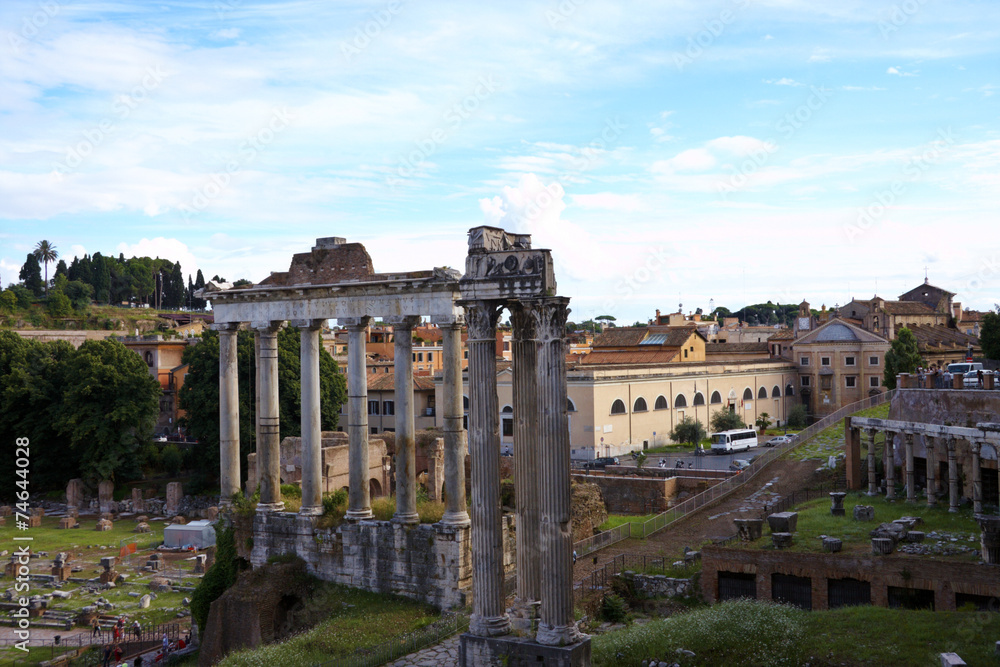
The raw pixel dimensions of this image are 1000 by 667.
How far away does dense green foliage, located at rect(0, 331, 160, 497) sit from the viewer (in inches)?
1860

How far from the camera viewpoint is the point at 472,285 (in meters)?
13.4

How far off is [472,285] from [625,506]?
2585cm

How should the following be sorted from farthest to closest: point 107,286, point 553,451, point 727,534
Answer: point 107,286 → point 727,534 → point 553,451

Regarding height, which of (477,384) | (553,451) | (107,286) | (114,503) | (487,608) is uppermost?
(107,286)

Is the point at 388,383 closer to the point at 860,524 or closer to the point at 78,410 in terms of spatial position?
the point at 78,410

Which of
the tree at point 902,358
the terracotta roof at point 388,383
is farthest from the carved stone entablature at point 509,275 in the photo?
the tree at point 902,358

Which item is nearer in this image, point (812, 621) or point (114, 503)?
point (812, 621)

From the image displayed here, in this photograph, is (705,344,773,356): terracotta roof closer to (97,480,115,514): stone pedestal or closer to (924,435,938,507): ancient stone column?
(924,435,938,507): ancient stone column

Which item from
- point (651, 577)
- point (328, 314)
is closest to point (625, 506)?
point (651, 577)

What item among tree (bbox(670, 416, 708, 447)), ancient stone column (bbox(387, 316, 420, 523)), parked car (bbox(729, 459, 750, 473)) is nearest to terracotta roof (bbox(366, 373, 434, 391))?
tree (bbox(670, 416, 708, 447))

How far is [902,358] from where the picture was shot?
54062 millimetres

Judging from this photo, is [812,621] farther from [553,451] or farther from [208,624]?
[208,624]

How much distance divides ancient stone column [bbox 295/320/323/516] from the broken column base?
9.49 metres

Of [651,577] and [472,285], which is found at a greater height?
[472,285]
